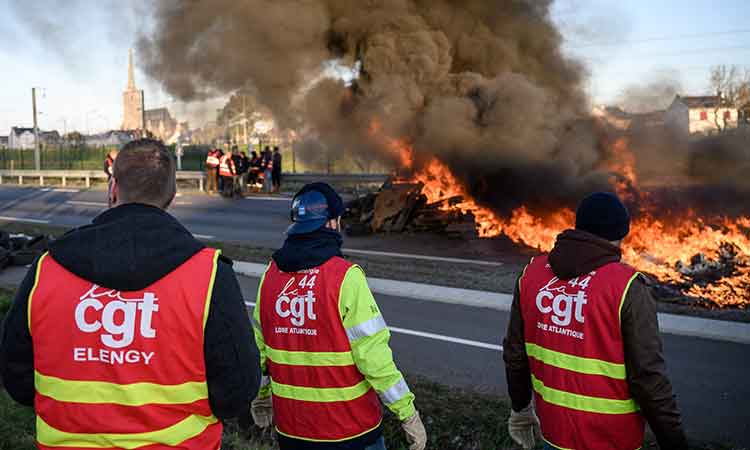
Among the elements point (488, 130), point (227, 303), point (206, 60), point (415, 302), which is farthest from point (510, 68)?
point (227, 303)

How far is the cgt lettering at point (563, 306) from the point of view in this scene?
289 cm

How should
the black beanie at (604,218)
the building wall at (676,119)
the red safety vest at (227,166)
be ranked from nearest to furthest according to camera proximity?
1. the black beanie at (604,218)
2. the building wall at (676,119)
3. the red safety vest at (227,166)

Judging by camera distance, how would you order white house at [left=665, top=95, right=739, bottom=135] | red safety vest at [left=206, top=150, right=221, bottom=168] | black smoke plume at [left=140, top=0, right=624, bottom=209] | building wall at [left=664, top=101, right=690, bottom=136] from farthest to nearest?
red safety vest at [left=206, top=150, right=221, bottom=168]
white house at [left=665, top=95, right=739, bottom=135]
building wall at [left=664, top=101, right=690, bottom=136]
black smoke plume at [left=140, top=0, right=624, bottom=209]

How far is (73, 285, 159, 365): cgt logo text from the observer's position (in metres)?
2.15

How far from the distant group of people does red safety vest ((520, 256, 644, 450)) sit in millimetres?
21129

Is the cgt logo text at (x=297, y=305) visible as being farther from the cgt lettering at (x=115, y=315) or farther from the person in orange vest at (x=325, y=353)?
the cgt lettering at (x=115, y=315)

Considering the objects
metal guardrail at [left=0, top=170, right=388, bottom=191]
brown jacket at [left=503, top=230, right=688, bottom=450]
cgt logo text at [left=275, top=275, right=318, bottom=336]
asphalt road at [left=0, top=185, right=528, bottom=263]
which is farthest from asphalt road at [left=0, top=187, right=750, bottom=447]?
metal guardrail at [left=0, top=170, right=388, bottom=191]

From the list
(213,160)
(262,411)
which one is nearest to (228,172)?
(213,160)

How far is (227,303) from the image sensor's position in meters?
2.22

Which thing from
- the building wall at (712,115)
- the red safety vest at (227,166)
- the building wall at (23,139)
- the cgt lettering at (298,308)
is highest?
the building wall at (23,139)

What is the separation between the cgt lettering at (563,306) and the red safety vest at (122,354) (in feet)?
5.07

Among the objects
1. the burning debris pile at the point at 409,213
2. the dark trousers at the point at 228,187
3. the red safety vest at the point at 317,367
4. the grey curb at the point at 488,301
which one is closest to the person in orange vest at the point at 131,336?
the red safety vest at the point at 317,367

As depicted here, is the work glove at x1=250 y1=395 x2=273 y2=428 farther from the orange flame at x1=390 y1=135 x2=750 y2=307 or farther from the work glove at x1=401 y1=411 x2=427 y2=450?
the orange flame at x1=390 y1=135 x2=750 y2=307

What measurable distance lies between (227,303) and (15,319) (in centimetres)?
73
